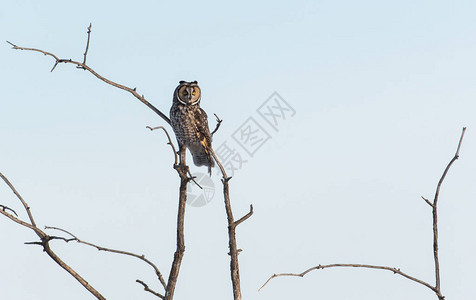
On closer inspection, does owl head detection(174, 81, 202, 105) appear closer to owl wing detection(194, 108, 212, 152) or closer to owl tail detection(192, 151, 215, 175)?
owl wing detection(194, 108, 212, 152)

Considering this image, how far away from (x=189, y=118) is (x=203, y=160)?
91 cm

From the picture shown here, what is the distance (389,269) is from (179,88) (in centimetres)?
699

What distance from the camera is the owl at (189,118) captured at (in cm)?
968

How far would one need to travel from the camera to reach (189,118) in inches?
384

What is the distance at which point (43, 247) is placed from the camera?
3520mm

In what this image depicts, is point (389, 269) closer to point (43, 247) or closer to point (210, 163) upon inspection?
point (43, 247)

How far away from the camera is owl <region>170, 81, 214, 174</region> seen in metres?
9.68

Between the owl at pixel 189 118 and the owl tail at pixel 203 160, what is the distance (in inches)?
4.3

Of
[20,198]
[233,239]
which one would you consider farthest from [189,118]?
[20,198]

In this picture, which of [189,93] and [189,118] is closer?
[189,93]

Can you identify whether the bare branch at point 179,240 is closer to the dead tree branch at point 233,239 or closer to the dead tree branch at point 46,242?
the dead tree branch at point 233,239

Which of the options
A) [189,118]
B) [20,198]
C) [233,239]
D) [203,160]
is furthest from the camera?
[203,160]

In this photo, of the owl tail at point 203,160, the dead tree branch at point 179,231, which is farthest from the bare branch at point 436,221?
the owl tail at point 203,160

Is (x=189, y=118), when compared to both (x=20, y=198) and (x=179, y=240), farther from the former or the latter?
(x=20, y=198)
